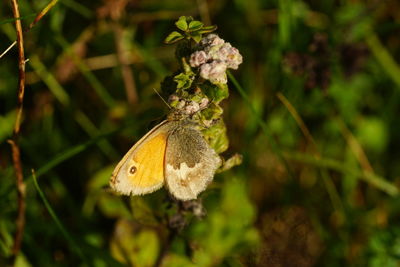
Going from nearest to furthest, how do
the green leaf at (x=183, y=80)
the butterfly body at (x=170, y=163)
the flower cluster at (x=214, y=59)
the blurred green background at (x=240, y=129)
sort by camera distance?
the flower cluster at (x=214, y=59)
the green leaf at (x=183, y=80)
the butterfly body at (x=170, y=163)
the blurred green background at (x=240, y=129)

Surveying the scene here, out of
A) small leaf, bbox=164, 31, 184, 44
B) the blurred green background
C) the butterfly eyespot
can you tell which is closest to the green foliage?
small leaf, bbox=164, 31, 184, 44

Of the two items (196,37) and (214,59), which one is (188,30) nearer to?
(196,37)

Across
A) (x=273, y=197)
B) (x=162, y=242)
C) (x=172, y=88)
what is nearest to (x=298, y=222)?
(x=273, y=197)

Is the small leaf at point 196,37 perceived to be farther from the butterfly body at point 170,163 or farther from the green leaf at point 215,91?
the butterfly body at point 170,163

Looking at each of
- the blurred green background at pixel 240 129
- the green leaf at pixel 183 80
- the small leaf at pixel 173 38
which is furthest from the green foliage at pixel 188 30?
the blurred green background at pixel 240 129

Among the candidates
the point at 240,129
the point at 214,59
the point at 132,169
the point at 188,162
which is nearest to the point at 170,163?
the point at 188,162
